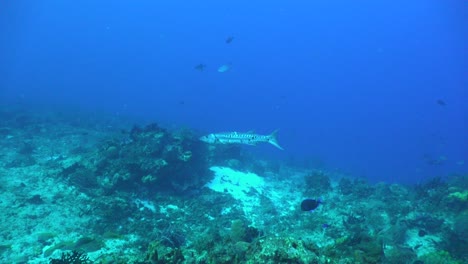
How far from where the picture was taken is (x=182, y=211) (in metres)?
13.6

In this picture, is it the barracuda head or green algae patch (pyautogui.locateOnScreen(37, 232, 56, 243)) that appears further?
the barracuda head

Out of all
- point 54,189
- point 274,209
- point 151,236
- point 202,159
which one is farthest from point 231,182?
point 54,189

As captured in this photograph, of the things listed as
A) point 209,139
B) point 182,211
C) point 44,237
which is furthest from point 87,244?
point 209,139

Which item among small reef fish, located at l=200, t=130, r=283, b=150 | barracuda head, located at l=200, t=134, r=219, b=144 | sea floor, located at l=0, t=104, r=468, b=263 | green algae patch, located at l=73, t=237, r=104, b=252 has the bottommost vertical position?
green algae patch, located at l=73, t=237, r=104, b=252

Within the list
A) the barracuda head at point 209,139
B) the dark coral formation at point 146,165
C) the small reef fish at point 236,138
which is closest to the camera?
the dark coral formation at point 146,165

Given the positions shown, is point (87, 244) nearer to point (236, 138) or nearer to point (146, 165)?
point (146, 165)

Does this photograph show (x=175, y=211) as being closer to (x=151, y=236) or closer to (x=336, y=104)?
(x=151, y=236)

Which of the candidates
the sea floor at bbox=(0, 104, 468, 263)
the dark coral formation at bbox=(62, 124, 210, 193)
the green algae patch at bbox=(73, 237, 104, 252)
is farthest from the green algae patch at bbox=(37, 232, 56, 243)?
the dark coral formation at bbox=(62, 124, 210, 193)

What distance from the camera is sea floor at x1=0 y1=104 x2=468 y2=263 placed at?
8938mm

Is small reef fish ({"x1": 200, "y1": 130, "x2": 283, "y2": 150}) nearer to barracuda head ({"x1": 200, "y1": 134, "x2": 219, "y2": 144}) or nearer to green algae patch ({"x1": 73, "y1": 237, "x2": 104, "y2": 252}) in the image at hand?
barracuda head ({"x1": 200, "y1": 134, "x2": 219, "y2": 144})

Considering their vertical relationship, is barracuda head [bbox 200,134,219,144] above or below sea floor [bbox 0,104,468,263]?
above

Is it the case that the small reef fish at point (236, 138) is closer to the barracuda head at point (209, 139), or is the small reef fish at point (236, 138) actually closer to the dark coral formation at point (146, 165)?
the barracuda head at point (209, 139)

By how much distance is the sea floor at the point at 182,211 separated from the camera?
29.3 ft

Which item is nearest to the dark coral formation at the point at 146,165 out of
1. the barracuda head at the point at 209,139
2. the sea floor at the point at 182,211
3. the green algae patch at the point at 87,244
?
the sea floor at the point at 182,211
